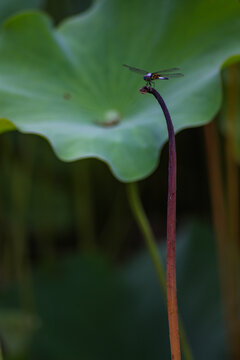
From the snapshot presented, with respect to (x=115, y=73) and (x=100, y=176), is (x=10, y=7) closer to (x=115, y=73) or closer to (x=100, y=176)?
(x=115, y=73)

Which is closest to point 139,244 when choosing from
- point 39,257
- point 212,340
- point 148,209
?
point 148,209

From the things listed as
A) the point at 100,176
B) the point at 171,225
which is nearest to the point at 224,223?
the point at 171,225

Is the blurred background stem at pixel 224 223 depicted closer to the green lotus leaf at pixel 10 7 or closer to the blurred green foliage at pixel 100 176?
the blurred green foliage at pixel 100 176

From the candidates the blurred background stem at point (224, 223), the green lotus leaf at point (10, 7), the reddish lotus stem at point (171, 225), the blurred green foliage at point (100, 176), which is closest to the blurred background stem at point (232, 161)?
the blurred background stem at point (224, 223)

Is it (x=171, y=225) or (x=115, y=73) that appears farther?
(x=115, y=73)

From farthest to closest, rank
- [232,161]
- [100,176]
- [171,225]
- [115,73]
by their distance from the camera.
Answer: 1. [100,176]
2. [232,161]
3. [115,73]
4. [171,225]

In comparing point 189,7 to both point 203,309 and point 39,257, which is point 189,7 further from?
point 39,257

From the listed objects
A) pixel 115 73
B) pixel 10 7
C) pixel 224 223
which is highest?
pixel 10 7

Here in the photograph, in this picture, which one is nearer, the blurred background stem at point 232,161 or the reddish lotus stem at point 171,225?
the reddish lotus stem at point 171,225
